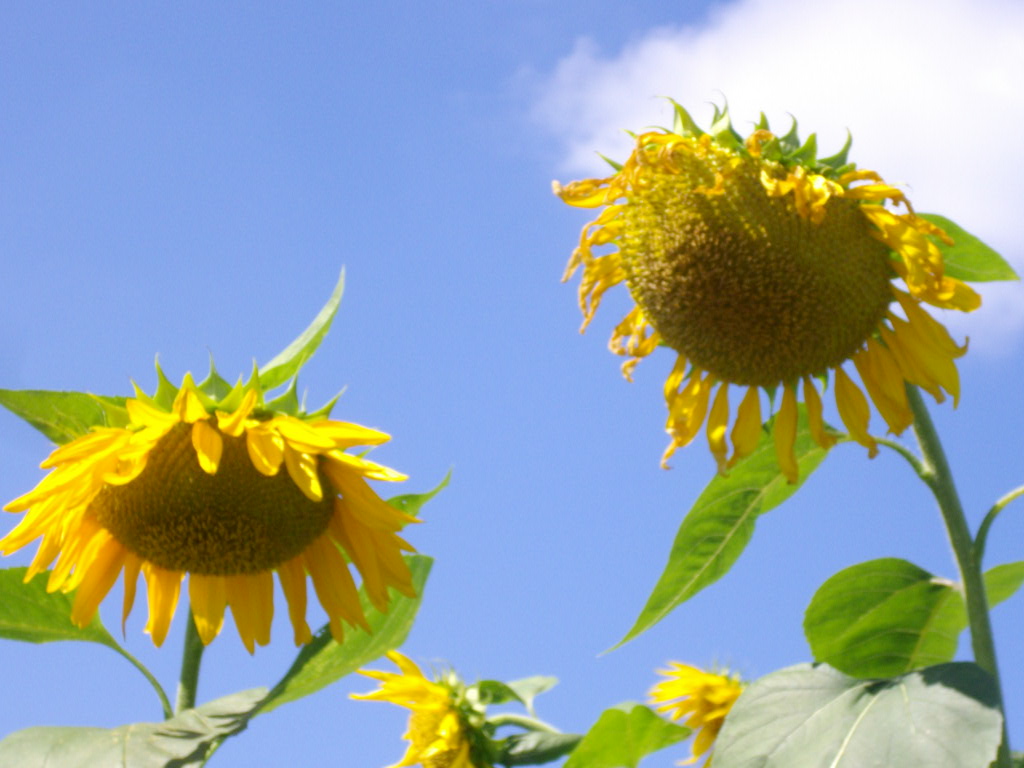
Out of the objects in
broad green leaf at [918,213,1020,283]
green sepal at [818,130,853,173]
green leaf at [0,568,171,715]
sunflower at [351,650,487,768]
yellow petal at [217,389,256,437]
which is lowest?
sunflower at [351,650,487,768]

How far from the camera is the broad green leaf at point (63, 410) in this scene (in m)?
2.37

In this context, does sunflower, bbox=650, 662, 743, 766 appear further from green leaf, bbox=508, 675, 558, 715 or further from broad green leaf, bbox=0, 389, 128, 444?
broad green leaf, bbox=0, 389, 128, 444

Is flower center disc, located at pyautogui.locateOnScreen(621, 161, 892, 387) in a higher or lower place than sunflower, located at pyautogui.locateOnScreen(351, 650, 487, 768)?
A: higher

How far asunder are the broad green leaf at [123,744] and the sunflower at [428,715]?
0.92 meters

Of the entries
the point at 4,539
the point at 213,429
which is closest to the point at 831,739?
the point at 213,429

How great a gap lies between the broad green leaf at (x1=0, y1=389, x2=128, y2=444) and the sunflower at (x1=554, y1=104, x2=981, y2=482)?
39.9 inches

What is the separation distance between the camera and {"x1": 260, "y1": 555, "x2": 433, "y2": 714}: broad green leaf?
93.5 inches

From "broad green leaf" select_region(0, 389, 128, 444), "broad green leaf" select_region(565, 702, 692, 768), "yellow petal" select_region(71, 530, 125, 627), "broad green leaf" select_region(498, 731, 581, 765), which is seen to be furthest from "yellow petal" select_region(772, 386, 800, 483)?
"yellow petal" select_region(71, 530, 125, 627)

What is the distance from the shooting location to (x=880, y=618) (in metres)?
2.39

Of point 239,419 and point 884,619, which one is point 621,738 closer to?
point 884,619

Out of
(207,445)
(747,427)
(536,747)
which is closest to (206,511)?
(207,445)

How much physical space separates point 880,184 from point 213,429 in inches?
53.4

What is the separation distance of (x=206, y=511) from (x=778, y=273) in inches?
47.0

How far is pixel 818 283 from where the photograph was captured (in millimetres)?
2168
